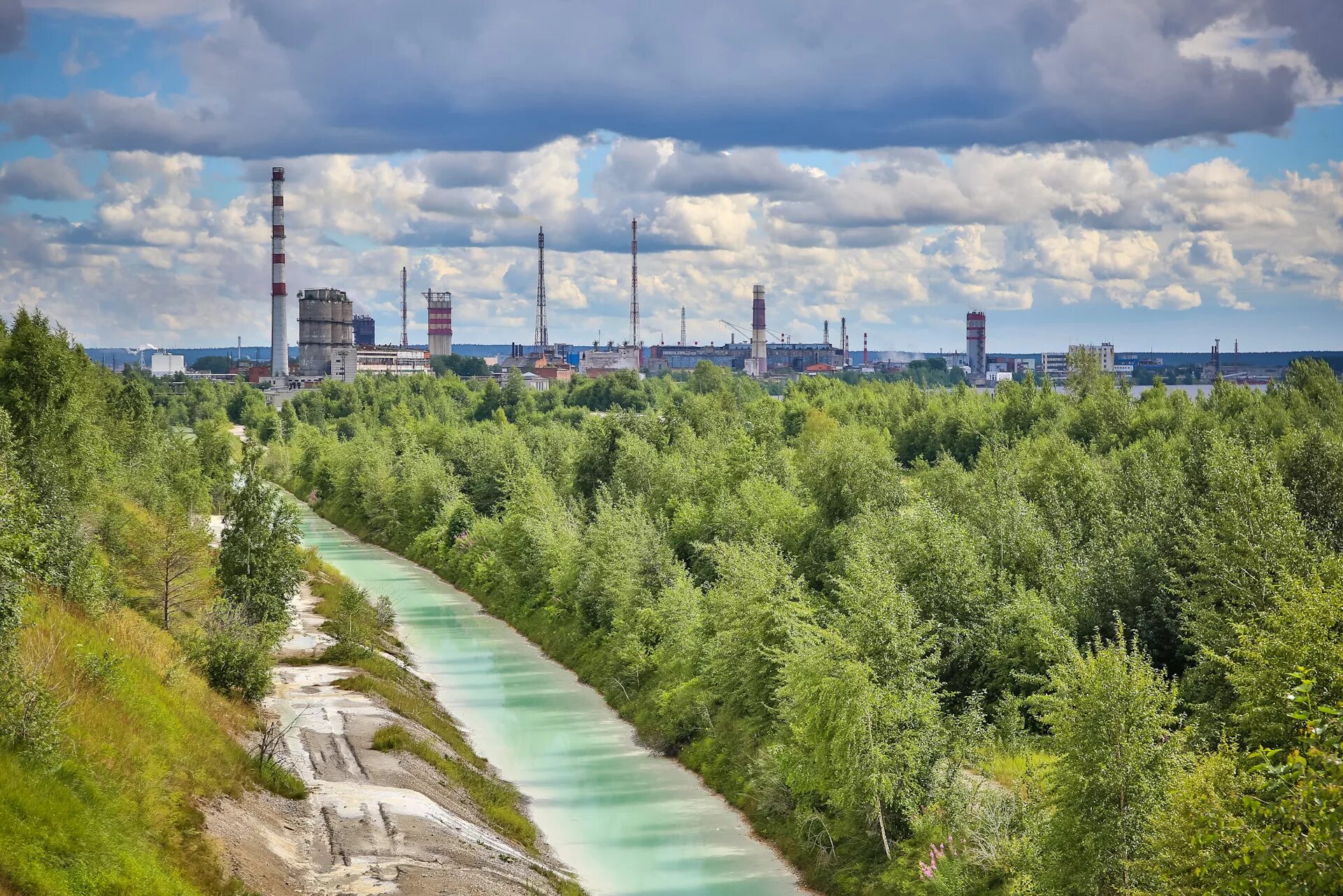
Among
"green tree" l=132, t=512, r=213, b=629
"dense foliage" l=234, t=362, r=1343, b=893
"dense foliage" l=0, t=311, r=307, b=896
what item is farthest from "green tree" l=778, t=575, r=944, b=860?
"green tree" l=132, t=512, r=213, b=629

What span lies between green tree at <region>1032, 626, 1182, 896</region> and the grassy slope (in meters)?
16.8

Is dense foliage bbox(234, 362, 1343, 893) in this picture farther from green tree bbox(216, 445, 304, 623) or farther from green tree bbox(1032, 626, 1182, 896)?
green tree bbox(216, 445, 304, 623)

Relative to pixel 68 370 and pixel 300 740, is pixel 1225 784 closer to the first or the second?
pixel 300 740

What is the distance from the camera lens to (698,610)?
53344 mm

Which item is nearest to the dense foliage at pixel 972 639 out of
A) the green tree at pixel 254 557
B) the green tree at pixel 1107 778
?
the green tree at pixel 1107 778

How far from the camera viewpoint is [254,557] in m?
50.2

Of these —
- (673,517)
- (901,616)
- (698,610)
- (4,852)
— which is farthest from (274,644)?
(673,517)

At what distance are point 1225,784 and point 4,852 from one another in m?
20.6

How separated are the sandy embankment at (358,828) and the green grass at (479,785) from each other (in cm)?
55

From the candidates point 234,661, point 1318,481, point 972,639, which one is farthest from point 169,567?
point 1318,481

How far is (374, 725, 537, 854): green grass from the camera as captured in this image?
38.8m

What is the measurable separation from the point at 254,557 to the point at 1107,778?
35292 millimetres

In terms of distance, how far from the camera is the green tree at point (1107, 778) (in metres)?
25.5

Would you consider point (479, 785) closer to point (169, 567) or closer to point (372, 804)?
point (372, 804)
